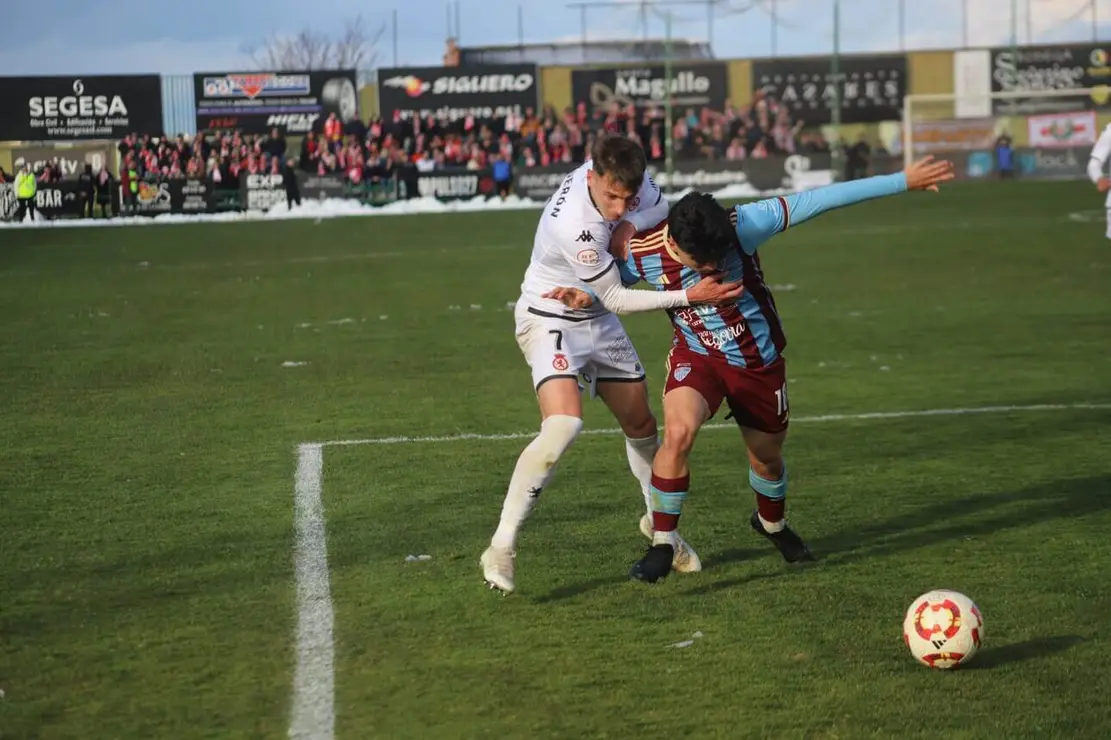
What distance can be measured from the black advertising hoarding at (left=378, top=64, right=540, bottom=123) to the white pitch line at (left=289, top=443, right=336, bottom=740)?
43885 millimetres

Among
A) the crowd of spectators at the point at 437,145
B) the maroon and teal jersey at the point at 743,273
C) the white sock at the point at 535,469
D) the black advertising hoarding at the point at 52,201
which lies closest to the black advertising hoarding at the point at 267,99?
the crowd of spectators at the point at 437,145

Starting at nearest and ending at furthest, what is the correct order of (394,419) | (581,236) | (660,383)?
(581,236) → (394,419) → (660,383)

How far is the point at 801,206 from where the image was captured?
22.1 feet

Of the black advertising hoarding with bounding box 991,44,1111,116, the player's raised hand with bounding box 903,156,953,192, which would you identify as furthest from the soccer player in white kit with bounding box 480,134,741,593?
the black advertising hoarding with bounding box 991,44,1111,116

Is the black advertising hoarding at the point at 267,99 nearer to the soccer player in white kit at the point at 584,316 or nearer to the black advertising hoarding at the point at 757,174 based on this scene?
the black advertising hoarding at the point at 757,174

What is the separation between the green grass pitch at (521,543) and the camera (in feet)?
17.3

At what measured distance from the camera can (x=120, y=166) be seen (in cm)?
4447

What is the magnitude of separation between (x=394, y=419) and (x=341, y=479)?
2145 mm

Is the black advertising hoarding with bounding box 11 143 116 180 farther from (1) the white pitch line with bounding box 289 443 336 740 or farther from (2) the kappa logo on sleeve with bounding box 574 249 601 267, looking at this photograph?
(2) the kappa logo on sleeve with bounding box 574 249 601 267

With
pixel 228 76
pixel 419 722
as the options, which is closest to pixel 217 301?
pixel 419 722

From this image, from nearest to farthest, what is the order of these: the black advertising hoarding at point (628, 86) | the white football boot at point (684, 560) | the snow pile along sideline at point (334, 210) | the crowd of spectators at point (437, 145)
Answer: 1. the white football boot at point (684, 560)
2. the snow pile along sideline at point (334, 210)
3. the crowd of spectators at point (437, 145)
4. the black advertising hoarding at point (628, 86)

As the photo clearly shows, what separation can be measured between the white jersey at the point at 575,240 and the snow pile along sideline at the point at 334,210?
111ft

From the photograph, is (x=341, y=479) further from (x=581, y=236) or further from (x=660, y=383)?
(x=660, y=383)

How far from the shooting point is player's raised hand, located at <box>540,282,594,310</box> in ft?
21.9
